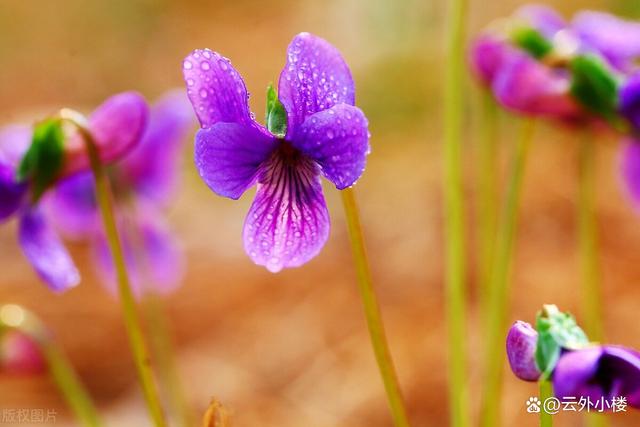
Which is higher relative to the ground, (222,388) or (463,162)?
(463,162)

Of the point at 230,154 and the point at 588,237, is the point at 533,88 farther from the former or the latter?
the point at 230,154

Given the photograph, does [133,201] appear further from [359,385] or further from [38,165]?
[359,385]

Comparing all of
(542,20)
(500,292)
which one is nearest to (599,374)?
(500,292)

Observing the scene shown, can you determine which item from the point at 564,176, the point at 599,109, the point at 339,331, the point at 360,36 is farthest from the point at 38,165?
the point at 360,36

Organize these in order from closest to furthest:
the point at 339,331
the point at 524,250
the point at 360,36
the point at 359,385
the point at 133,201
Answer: the point at 133,201
the point at 359,385
the point at 339,331
the point at 524,250
the point at 360,36

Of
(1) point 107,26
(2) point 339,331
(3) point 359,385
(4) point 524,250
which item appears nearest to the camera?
(3) point 359,385

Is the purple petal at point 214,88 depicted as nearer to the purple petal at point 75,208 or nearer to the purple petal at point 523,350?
the purple petal at point 523,350
